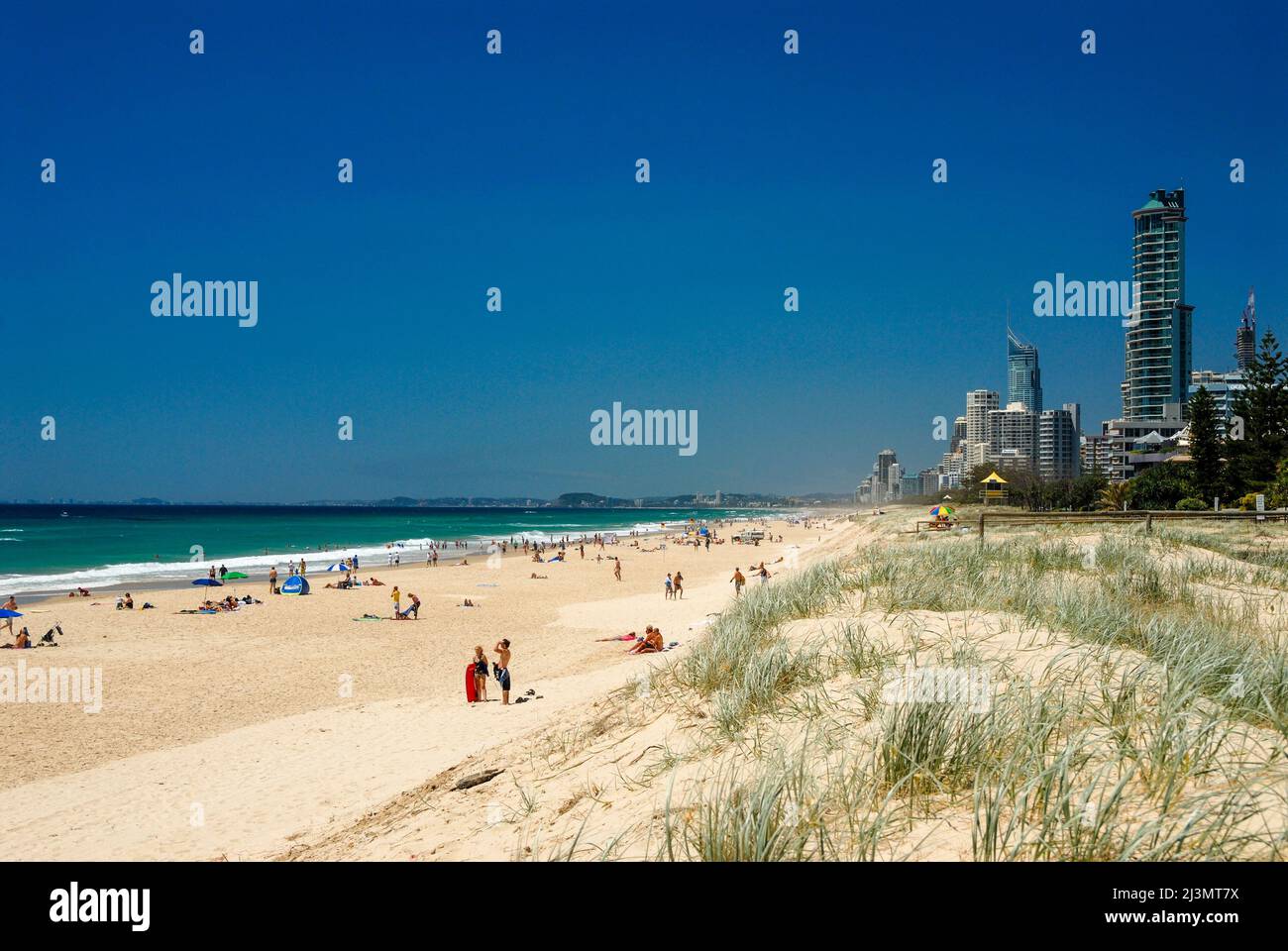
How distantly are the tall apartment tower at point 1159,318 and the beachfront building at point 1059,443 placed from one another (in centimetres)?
1057

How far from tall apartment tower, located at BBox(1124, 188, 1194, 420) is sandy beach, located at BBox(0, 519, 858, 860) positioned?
14796 centimetres

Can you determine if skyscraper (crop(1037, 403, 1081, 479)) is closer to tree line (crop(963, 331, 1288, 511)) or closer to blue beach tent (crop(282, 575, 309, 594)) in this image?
tree line (crop(963, 331, 1288, 511))

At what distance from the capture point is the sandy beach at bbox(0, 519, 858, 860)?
7840 mm

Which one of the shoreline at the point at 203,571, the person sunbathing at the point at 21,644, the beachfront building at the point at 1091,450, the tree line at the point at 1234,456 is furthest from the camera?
the beachfront building at the point at 1091,450

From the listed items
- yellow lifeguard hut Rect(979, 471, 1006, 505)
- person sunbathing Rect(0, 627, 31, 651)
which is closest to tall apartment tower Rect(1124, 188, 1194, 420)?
yellow lifeguard hut Rect(979, 471, 1006, 505)

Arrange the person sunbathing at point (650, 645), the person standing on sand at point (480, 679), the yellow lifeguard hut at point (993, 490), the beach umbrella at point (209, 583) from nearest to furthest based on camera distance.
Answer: the person standing on sand at point (480, 679) → the person sunbathing at point (650, 645) → the beach umbrella at point (209, 583) → the yellow lifeguard hut at point (993, 490)

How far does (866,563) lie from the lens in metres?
10.3

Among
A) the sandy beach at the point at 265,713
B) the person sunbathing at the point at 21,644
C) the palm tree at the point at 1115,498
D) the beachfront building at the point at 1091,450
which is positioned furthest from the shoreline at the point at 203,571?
the beachfront building at the point at 1091,450

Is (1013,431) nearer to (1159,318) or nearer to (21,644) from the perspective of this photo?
(1159,318)

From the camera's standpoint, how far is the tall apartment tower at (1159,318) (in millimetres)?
137750

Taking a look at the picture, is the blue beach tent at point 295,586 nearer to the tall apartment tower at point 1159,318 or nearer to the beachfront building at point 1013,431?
the tall apartment tower at point 1159,318

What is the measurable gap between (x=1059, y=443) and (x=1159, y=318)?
29486 millimetres
